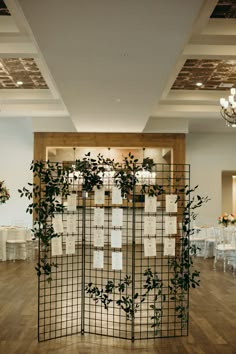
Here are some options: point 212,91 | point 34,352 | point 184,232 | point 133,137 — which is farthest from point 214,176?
point 34,352

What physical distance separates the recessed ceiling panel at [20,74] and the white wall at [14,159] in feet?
10.8

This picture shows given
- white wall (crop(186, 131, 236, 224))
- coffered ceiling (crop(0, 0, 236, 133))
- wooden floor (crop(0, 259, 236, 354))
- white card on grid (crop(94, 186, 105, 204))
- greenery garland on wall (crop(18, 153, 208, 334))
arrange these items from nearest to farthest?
coffered ceiling (crop(0, 0, 236, 133)), wooden floor (crop(0, 259, 236, 354)), greenery garland on wall (crop(18, 153, 208, 334)), white card on grid (crop(94, 186, 105, 204)), white wall (crop(186, 131, 236, 224))

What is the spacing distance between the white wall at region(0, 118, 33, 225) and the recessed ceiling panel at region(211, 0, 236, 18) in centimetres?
867

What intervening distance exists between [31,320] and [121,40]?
3590mm

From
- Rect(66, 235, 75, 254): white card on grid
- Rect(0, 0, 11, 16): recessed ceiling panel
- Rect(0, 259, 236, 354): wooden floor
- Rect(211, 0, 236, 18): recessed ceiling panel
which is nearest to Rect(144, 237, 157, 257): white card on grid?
Rect(66, 235, 75, 254): white card on grid

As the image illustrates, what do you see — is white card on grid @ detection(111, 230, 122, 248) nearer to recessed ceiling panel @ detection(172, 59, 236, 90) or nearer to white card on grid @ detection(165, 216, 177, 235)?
white card on grid @ detection(165, 216, 177, 235)

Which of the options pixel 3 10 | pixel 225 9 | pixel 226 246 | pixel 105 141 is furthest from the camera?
pixel 105 141

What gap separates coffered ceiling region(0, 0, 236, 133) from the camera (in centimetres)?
446

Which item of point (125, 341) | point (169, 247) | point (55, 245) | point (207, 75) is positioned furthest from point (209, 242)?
point (55, 245)

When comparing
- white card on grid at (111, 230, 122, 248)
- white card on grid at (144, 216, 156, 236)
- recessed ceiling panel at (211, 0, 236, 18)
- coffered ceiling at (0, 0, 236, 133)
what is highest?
recessed ceiling panel at (211, 0, 236, 18)

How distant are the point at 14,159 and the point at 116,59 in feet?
28.2

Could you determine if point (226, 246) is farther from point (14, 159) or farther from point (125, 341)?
point (14, 159)

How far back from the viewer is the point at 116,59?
5.92 m

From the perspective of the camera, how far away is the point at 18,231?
11.1 metres
